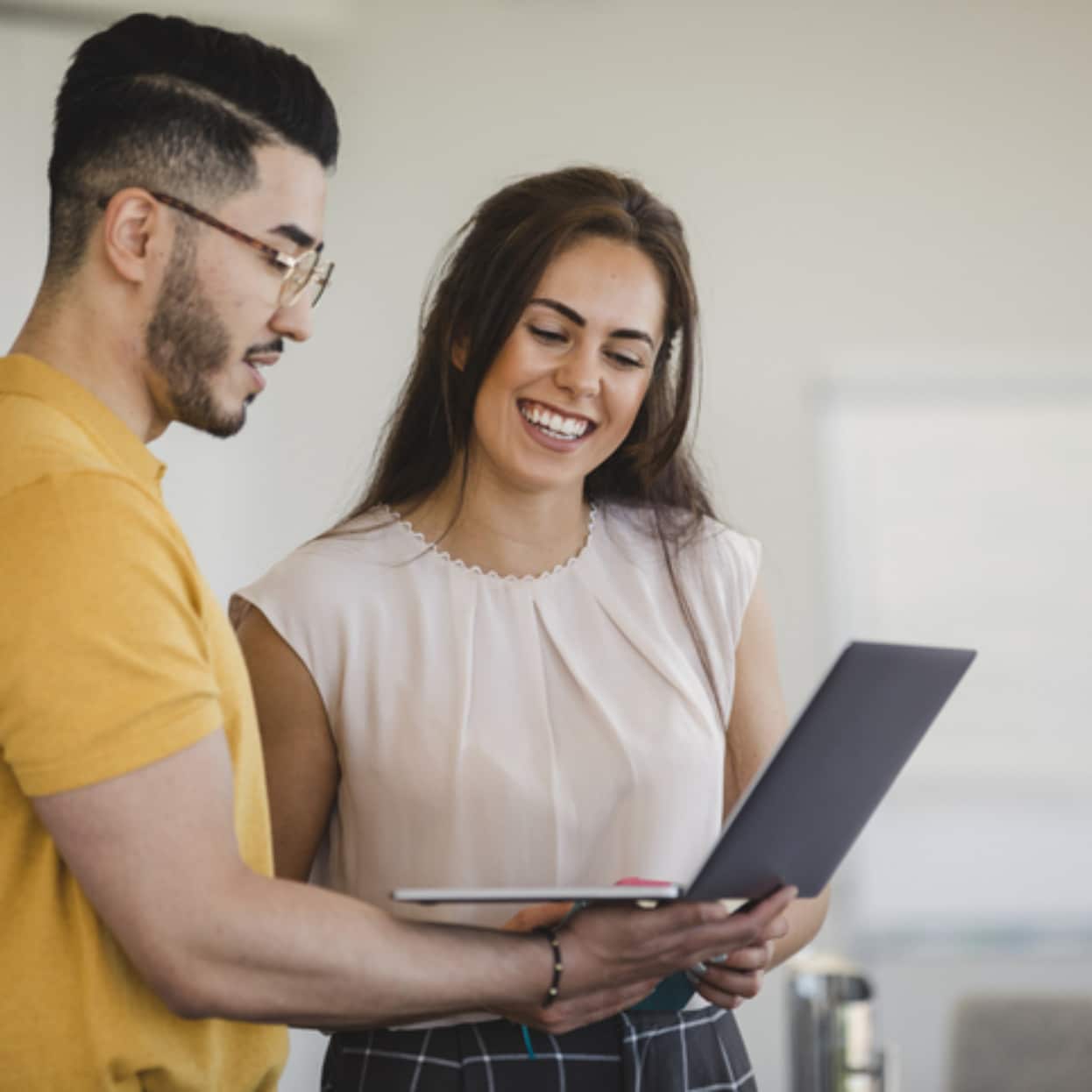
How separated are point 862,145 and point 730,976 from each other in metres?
2.89

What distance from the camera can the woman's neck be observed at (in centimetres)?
175

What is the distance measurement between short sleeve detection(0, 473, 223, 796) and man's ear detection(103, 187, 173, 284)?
24 cm

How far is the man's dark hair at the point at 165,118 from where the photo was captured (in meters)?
1.20

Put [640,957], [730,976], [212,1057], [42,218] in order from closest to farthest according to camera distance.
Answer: [212,1057], [640,957], [730,976], [42,218]

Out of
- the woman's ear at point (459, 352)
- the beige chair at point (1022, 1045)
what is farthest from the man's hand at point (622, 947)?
the beige chair at point (1022, 1045)

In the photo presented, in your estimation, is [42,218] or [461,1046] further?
[42,218]

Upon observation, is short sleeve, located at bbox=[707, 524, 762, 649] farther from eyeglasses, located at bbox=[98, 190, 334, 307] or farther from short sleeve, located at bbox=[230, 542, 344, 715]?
eyeglasses, located at bbox=[98, 190, 334, 307]

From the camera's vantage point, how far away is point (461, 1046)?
4.91 feet

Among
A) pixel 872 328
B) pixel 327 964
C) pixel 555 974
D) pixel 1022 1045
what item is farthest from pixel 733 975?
pixel 872 328

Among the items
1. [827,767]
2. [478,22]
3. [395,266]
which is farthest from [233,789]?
[478,22]

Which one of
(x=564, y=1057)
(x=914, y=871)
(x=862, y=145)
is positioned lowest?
(x=914, y=871)

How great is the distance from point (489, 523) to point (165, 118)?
678mm

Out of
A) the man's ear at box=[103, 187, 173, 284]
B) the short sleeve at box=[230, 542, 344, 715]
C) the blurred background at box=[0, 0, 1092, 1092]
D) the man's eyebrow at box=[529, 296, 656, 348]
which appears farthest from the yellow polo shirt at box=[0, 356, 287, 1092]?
the blurred background at box=[0, 0, 1092, 1092]

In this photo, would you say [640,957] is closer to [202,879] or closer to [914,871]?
[202,879]
